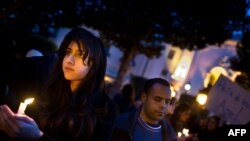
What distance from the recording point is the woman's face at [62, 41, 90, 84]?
2264mm

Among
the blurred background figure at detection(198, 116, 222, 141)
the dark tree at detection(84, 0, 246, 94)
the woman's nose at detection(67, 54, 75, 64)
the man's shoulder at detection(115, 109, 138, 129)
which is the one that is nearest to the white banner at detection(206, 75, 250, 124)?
the blurred background figure at detection(198, 116, 222, 141)

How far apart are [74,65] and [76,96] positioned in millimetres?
185

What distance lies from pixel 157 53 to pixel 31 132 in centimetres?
2343

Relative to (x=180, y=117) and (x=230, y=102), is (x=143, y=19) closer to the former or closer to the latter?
(x=180, y=117)

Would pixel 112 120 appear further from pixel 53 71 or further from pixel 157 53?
pixel 157 53

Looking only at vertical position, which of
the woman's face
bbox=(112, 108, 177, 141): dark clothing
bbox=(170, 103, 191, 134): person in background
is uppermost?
the woman's face

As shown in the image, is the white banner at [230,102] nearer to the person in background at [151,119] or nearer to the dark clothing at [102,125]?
the person in background at [151,119]

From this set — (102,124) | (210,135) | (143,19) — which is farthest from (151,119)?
(143,19)

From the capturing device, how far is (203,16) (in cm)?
2189

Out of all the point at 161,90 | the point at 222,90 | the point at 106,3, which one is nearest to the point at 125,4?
the point at 106,3

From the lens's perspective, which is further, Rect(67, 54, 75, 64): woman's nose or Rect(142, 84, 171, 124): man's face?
Rect(142, 84, 171, 124): man's face

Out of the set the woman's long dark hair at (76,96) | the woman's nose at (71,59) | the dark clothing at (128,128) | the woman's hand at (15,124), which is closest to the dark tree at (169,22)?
the dark clothing at (128,128)

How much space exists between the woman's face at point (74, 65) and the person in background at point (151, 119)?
133 cm

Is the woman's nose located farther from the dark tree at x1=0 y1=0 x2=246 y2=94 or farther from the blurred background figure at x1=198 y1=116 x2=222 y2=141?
the dark tree at x1=0 y1=0 x2=246 y2=94
